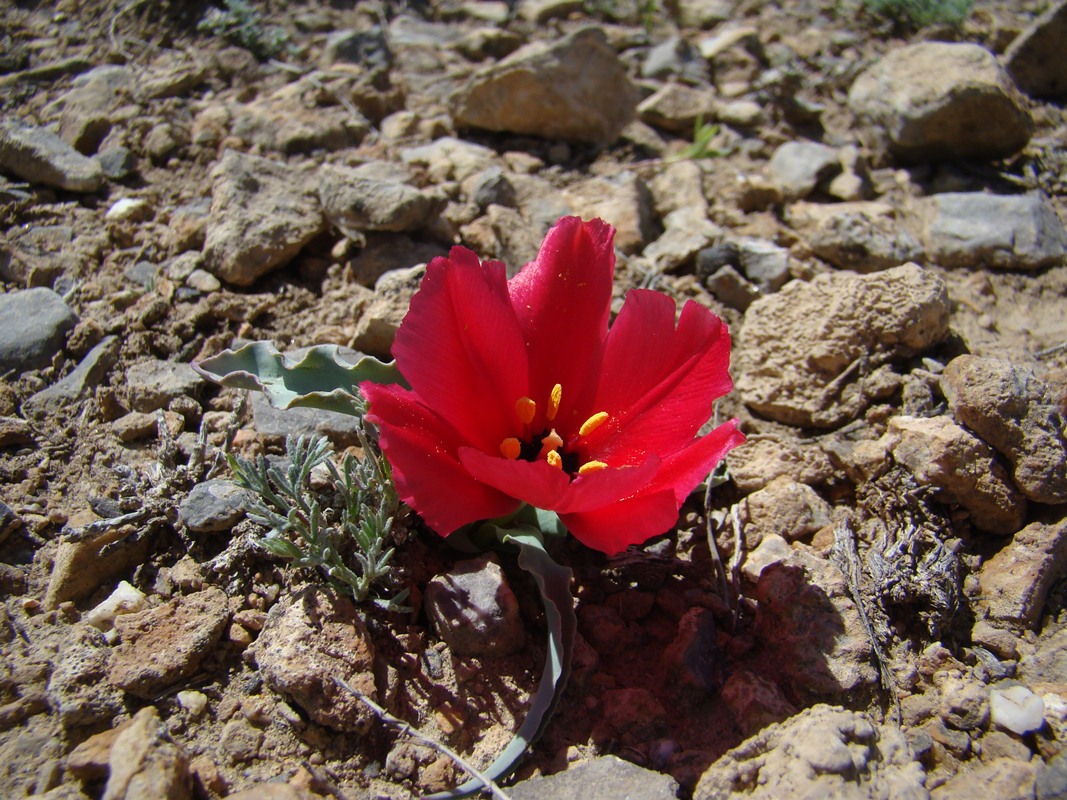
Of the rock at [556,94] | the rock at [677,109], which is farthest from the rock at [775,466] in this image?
the rock at [677,109]

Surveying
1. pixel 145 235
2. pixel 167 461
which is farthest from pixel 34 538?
pixel 145 235

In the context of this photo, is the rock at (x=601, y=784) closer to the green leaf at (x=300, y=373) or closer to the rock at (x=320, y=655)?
the rock at (x=320, y=655)

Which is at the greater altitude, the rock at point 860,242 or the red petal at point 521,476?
the red petal at point 521,476

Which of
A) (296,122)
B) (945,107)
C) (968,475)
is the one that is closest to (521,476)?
(968,475)

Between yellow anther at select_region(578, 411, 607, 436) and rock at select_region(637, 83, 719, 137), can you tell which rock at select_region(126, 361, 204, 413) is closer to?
yellow anther at select_region(578, 411, 607, 436)

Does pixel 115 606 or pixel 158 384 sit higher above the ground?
pixel 158 384

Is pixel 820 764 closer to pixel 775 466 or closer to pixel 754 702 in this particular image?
pixel 754 702

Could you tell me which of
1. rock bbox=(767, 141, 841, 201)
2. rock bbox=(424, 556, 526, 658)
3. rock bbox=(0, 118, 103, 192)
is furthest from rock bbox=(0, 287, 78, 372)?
rock bbox=(767, 141, 841, 201)
